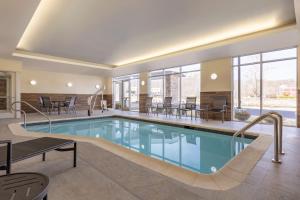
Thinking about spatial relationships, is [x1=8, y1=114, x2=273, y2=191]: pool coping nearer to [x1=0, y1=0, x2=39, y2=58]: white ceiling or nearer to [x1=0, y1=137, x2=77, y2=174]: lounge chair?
[x1=0, y1=137, x2=77, y2=174]: lounge chair

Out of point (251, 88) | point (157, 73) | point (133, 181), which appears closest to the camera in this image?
point (133, 181)

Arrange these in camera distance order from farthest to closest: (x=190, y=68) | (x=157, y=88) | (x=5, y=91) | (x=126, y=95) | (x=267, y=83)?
(x=126, y=95), (x=157, y=88), (x=190, y=68), (x=5, y=91), (x=267, y=83)

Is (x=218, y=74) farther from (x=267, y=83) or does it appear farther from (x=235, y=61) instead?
(x=267, y=83)

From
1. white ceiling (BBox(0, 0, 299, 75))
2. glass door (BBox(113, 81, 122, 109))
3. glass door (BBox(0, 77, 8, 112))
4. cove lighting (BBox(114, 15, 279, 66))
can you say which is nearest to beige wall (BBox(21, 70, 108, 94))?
glass door (BBox(113, 81, 122, 109))

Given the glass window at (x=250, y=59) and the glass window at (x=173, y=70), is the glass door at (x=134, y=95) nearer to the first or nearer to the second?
the glass window at (x=173, y=70)

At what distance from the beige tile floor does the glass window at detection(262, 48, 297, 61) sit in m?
4.22

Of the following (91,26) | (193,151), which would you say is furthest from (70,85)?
(193,151)

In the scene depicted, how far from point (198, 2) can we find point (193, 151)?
2926 mm

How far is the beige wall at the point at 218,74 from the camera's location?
652 cm

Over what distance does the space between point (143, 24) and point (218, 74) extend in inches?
151

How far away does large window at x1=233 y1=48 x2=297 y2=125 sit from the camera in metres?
5.53

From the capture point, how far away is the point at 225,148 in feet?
12.8

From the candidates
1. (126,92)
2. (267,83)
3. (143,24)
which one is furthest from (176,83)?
(143,24)

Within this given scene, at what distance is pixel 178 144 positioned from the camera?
427cm
